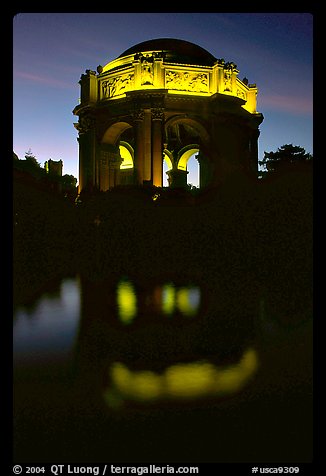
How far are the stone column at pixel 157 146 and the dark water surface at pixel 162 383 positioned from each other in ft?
58.2

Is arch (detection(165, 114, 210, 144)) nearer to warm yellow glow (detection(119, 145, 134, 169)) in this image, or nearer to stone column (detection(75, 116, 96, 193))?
Answer: stone column (detection(75, 116, 96, 193))

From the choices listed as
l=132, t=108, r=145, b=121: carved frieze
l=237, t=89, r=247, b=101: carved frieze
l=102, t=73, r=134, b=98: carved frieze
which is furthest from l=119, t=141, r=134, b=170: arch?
l=237, t=89, r=247, b=101: carved frieze

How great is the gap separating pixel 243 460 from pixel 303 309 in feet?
15.0

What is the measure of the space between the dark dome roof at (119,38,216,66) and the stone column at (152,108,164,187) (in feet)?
14.1

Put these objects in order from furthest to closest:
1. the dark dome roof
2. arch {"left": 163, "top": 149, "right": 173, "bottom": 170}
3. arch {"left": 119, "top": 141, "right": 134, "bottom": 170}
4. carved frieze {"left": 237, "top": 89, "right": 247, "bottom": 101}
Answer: arch {"left": 163, "top": 149, "right": 173, "bottom": 170} < arch {"left": 119, "top": 141, "right": 134, "bottom": 170} < carved frieze {"left": 237, "top": 89, "right": 247, "bottom": 101} < the dark dome roof

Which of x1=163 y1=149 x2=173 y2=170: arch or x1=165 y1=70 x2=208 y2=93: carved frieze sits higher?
x1=165 y1=70 x2=208 y2=93: carved frieze

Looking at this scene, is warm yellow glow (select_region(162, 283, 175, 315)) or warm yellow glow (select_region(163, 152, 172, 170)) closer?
warm yellow glow (select_region(162, 283, 175, 315))

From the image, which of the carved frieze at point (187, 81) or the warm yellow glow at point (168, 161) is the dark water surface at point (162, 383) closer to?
the carved frieze at point (187, 81)

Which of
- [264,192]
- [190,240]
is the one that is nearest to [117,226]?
[190,240]

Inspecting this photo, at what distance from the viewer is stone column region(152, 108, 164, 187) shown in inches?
939

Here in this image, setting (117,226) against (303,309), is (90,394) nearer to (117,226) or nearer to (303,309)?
(303,309)

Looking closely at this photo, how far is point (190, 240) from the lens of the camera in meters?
16.2

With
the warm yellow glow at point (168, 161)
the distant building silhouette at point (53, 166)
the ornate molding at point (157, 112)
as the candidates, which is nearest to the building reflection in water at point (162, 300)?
the ornate molding at point (157, 112)

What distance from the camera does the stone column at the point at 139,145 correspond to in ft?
79.0
